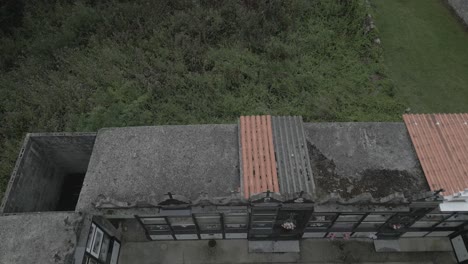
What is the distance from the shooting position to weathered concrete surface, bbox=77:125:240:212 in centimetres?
1848

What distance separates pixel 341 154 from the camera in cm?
1956

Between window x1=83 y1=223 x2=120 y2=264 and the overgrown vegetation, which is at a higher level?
the overgrown vegetation

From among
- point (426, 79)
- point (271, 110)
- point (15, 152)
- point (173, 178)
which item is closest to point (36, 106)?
point (15, 152)

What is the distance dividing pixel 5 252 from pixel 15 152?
8.67 meters

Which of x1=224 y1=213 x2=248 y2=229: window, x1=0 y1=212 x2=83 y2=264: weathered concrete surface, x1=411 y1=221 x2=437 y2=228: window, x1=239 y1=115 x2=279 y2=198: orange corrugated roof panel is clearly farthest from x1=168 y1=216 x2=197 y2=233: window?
x1=411 y1=221 x2=437 y2=228: window

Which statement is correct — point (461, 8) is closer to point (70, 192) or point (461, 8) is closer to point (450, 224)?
point (450, 224)

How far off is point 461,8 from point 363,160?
2004cm

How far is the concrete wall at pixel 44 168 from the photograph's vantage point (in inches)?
768

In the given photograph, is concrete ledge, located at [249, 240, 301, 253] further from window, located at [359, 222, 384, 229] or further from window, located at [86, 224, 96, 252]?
window, located at [86, 224, 96, 252]

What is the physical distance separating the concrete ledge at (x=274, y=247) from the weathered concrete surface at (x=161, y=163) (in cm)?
491

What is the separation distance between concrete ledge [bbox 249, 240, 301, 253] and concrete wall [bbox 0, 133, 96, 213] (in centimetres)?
1125

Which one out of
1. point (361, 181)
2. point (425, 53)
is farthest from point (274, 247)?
point (425, 53)

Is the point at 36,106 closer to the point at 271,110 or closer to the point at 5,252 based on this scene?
the point at 5,252

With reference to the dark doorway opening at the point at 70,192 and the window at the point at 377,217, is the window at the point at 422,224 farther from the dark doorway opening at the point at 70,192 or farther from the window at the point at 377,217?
the dark doorway opening at the point at 70,192
